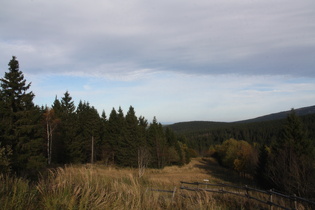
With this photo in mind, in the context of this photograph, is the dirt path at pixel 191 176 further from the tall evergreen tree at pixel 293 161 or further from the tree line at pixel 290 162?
the tall evergreen tree at pixel 293 161

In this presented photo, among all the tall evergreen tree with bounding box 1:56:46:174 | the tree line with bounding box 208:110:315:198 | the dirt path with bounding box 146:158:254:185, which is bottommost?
the dirt path with bounding box 146:158:254:185

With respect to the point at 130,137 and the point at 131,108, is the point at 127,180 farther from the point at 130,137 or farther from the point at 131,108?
the point at 131,108

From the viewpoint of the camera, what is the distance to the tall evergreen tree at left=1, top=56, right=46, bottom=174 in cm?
2011

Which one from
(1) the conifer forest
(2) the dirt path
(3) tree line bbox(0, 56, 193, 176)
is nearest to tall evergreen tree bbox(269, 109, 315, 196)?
(1) the conifer forest

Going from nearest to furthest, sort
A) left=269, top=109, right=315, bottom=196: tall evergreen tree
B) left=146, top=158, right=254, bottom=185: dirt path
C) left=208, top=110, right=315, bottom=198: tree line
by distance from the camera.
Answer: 1. left=269, top=109, right=315, bottom=196: tall evergreen tree
2. left=208, top=110, right=315, bottom=198: tree line
3. left=146, top=158, right=254, bottom=185: dirt path

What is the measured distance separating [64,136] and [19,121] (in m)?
16.3

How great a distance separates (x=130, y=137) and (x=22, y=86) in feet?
73.6

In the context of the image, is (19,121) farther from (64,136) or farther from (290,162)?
(290,162)

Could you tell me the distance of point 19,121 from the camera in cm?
2047

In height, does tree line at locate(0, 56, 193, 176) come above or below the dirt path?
above

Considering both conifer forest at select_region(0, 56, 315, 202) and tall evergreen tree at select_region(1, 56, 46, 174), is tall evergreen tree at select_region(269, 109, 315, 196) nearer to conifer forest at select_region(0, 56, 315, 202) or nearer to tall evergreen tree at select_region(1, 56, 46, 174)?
conifer forest at select_region(0, 56, 315, 202)

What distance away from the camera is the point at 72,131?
36.1m

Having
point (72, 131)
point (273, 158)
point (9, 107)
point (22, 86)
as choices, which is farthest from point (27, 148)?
point (273, 158)

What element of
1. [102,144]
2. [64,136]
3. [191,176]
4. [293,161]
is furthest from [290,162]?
[102,144]
